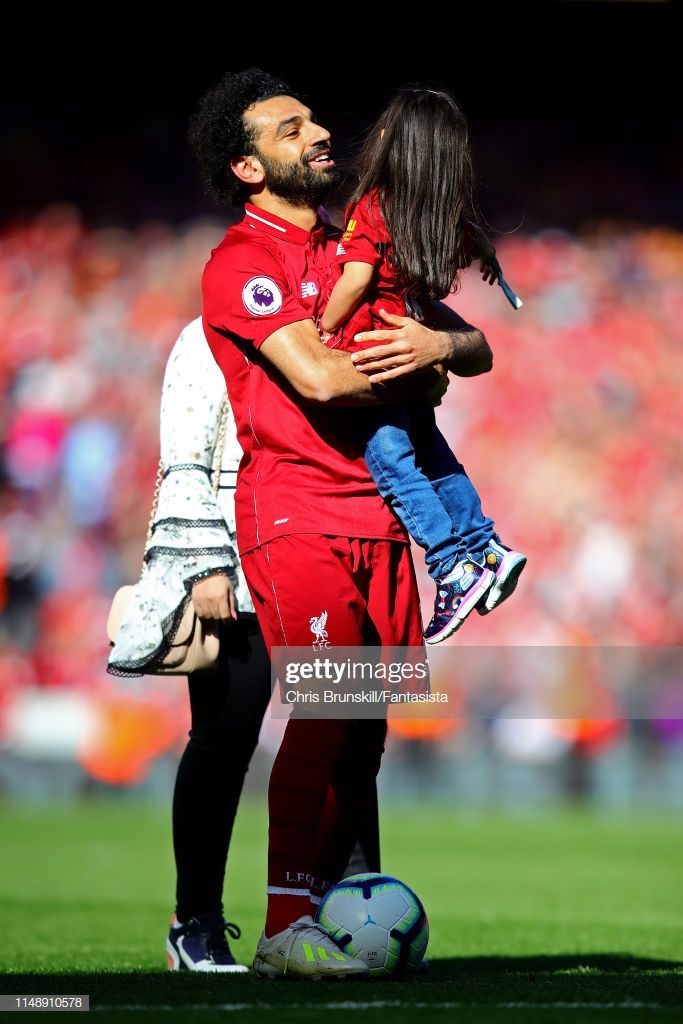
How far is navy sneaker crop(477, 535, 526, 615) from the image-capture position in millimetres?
2949

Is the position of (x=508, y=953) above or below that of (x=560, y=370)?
below

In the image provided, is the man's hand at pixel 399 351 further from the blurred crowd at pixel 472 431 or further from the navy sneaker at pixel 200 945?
the blurred crowd at pixel 472 431

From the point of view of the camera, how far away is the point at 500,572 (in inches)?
116

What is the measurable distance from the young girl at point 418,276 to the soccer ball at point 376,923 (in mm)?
544

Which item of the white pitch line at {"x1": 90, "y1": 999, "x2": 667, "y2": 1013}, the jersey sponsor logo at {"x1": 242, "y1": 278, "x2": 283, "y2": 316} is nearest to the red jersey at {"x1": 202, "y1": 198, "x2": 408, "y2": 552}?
the jersey sponsor logo at {"x1": 242, "y1": 278, "x2": 283, "y2": 316}

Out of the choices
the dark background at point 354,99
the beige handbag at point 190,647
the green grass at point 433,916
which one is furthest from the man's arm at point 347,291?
the dark background at point 354,99

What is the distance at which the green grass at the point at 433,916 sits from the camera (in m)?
2.52

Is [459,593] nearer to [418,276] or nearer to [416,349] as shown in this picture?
[416,349]

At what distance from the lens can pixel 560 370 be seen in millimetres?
11375

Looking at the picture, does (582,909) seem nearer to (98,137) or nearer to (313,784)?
(313,784)

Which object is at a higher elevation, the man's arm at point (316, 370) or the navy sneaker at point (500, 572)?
the man's arm at point (316, 370)

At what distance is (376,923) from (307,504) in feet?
2.78

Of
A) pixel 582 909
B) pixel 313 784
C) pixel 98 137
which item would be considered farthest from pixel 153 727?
pixel 313 784

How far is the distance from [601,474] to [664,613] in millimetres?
1163
